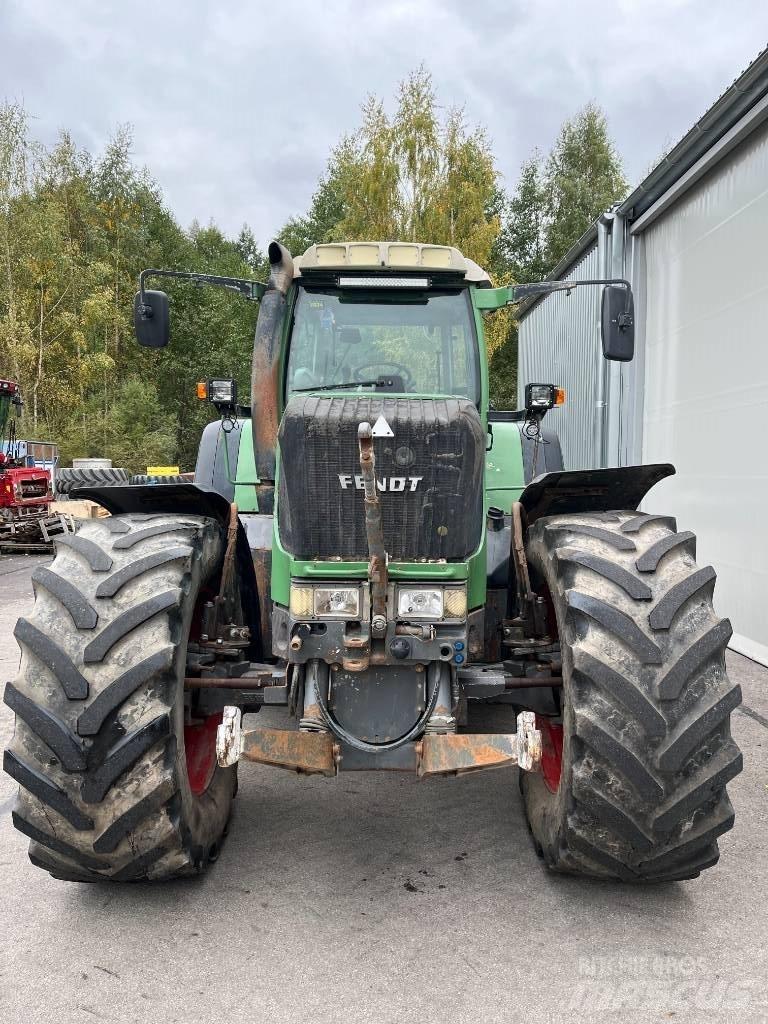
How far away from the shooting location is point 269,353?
3764mm

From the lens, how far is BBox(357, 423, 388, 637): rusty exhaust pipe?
8.43 ft

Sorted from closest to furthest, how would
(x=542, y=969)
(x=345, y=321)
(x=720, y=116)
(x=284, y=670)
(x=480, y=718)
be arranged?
(x=542, y=969), (x=284, y=670), (x=345, y=321), (x=480, y=718), (x=720, y=116)

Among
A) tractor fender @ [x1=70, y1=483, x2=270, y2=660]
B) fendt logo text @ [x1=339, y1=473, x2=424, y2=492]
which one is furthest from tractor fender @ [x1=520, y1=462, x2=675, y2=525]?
tractor fender @ [x1=70, y1=483, x2=270, y2=660]

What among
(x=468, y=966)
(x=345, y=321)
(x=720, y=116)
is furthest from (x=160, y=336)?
(x=720, y=116)

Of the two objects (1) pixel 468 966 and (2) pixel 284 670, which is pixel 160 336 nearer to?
(2) pixel 284 670

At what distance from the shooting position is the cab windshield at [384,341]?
4.27 metres

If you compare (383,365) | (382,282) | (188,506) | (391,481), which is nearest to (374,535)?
(391,481)

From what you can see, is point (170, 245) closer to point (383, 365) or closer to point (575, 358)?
point (575, 358)

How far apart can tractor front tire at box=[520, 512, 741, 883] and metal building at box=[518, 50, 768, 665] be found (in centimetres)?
447

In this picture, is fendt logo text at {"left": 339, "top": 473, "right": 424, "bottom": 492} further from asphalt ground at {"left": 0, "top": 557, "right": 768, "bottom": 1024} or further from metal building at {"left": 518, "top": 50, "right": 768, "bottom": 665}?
metal building at {"left": 518, "top": 50, "right": 768, "bottom": 665}

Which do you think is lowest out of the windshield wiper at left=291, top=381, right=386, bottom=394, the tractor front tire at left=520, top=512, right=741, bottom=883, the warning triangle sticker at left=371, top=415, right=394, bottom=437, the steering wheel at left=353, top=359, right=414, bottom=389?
the tractor front tire at left=520, top=512, right=741, bottom=883

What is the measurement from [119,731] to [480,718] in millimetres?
2847

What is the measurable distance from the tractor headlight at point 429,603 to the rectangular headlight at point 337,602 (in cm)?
15

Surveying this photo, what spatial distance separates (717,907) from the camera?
9.78 ft
